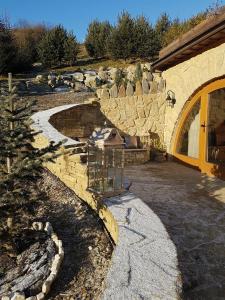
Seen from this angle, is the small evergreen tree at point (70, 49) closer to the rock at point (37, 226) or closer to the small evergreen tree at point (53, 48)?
the small evergreen tree at point (53, 48)

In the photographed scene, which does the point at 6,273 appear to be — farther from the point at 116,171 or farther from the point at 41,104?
the point at 41,104

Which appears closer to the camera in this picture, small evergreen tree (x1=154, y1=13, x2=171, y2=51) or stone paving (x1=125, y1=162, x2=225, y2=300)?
stone paving (x1=125, y1=162, x2=225, y2=300)

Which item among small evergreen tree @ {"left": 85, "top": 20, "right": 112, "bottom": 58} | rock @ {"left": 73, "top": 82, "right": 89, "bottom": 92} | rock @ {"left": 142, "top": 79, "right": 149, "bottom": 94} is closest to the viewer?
rock @ {"left": 142, "top": 79, "right": 149, "bottom": 94}

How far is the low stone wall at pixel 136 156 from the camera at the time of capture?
9.97 meters

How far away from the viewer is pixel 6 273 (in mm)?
3920

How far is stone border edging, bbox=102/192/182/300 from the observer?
95.8 inches

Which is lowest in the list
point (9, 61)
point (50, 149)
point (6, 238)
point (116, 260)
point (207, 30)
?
point (6, 238)

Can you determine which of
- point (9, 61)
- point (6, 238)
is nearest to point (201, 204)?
point (6, 238)

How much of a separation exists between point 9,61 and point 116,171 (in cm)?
1989

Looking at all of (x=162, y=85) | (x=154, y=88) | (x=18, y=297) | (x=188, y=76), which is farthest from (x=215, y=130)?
(x=18, y=297)

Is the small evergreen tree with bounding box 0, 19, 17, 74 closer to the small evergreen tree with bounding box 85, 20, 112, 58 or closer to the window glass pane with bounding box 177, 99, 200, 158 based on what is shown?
the small evergreen tree with bounding box 85, 20, 112, 58

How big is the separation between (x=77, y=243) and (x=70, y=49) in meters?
24.7

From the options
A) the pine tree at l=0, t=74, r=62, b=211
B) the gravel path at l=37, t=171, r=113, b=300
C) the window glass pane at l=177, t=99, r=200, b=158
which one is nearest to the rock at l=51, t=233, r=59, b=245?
the gravel path at l=37, t=171, r=113, b=300

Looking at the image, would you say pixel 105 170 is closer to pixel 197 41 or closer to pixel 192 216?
pixel 192 216
